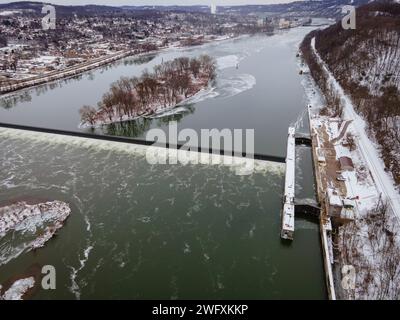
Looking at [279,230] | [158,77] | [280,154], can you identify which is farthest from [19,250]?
[158,77]

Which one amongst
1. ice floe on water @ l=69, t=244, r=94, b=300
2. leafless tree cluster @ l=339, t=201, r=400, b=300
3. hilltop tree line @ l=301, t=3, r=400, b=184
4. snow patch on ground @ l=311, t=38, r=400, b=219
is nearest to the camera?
leafless tree cluster @ l=339, t=201, r=400, b=300

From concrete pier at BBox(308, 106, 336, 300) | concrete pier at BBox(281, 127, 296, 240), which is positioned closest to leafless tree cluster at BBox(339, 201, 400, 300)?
concrete pier at BBox(308, 106, 336, 300)

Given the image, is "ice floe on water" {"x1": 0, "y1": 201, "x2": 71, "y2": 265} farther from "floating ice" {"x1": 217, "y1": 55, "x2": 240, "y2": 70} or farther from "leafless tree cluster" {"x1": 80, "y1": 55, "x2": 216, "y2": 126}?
"floating ice" {"x1": 217, "y1": 55, "x2": 240, "y2": 70}

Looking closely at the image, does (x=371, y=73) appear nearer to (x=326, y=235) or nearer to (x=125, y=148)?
(x=326, y=235)

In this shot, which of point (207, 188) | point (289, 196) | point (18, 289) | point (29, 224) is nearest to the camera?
point (18, 289)

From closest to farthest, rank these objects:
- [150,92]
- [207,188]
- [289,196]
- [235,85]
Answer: [289,196]
[207,188]
[150,92]
[235,85]

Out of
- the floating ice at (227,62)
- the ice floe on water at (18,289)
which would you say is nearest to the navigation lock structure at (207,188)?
the ice floe on water at (18,289)

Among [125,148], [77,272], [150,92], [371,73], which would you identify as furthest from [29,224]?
[371,73]
